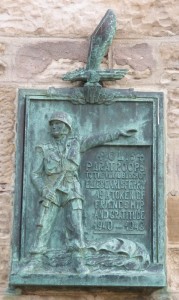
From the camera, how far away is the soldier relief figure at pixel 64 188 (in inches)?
154

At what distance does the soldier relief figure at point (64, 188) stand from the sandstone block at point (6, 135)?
0.14 metres

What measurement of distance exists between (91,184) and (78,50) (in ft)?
2.20

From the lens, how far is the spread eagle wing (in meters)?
4.13

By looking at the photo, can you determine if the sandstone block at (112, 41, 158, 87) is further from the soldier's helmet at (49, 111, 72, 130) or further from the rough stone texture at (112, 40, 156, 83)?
the soldier's helmet at (49, 111, 72, 130)

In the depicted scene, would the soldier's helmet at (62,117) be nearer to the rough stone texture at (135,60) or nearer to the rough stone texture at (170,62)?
the rough stone texture at (135,60)

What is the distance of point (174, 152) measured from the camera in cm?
412

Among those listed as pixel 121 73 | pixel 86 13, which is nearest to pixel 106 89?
pixel 121 73

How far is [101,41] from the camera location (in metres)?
4.13

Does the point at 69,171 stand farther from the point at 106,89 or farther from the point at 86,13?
the point at 86,13

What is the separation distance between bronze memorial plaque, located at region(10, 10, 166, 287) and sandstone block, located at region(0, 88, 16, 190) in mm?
64

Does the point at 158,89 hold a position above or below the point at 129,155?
above

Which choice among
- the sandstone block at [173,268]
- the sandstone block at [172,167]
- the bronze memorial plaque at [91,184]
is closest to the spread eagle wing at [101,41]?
the bronze memorial plaque at [91,184]

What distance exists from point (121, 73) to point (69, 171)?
54 centimetres

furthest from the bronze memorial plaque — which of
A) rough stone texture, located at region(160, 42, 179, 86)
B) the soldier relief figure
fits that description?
rough stone texture, located at region(160, 42, 179, 86)
